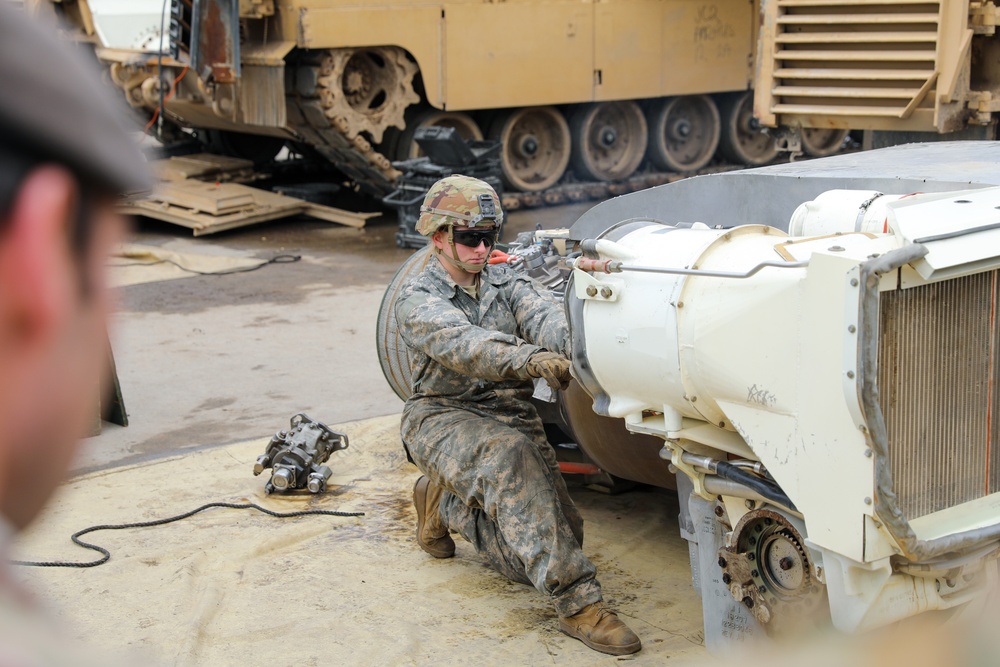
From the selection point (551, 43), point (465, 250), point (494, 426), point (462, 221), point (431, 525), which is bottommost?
point (431, 525)

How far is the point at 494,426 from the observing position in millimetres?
4266

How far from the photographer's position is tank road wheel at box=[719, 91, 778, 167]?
49.9 ft

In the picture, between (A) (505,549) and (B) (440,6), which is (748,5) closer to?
(B) (440,6)

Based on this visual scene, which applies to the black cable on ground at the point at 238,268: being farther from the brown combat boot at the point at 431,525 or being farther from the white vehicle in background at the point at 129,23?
the brown combat boot at the point at 431,525

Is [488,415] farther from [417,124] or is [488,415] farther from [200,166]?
[200,166]

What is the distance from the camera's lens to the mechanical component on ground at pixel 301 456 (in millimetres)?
5305

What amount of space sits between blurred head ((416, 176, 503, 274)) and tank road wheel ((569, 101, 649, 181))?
9615 millimetres

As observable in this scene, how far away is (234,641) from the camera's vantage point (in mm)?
4035

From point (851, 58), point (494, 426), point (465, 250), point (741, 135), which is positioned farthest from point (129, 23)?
point (494, 426)

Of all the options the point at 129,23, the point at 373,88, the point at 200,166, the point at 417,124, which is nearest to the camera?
the point at 373,88

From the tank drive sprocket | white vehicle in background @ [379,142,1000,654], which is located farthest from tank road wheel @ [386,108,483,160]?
the tank drive sprocket

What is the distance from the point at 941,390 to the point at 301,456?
2.99 metres

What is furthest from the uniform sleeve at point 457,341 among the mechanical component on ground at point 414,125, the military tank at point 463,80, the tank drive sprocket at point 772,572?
the mechanical component on ground at point 414,125

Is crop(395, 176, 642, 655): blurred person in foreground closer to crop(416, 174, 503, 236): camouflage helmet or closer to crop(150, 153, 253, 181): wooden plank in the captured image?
crop(416, 174, 503, 236): camouflage helmet
